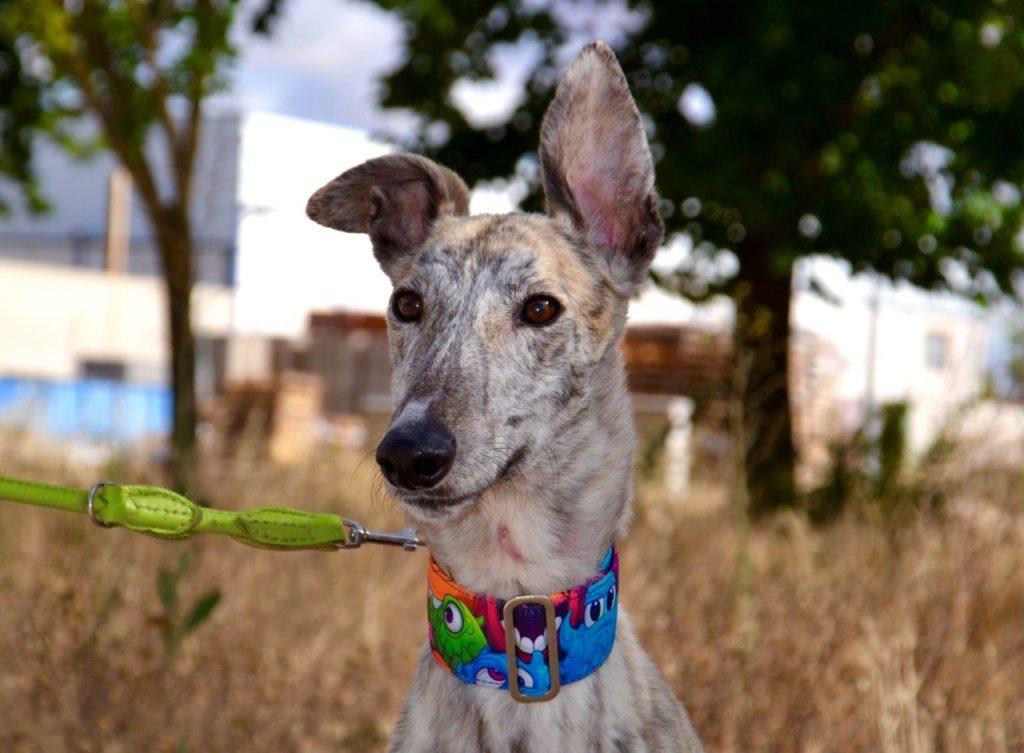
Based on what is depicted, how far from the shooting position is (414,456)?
231 centimetres

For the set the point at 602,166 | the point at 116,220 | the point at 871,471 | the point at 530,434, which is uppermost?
the point at 602,166

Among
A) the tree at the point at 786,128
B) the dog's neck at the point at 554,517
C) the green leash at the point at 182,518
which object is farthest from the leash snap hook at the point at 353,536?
the tree at the point at 786,128

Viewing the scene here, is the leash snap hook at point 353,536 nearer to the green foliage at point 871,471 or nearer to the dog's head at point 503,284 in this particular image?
the dog's head at point 503,284

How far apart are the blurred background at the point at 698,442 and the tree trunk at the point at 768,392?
5cm

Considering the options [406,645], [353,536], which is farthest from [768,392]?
[353,536]

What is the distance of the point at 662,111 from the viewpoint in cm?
1062

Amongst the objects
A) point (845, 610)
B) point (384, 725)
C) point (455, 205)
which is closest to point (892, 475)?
point (845, 610)

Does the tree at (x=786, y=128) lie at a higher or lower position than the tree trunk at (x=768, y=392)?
higher

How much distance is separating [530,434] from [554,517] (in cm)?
21

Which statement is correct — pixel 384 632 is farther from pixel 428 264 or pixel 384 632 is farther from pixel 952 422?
pixel 952 422

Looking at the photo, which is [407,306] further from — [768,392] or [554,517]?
[768,392]

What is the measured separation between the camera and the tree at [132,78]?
10.7 meters

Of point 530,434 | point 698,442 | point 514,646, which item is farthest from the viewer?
point 698,442

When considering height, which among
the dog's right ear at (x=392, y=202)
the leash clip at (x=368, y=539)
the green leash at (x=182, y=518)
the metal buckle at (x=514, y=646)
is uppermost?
the dog's right ear at (x=392, y=202)
